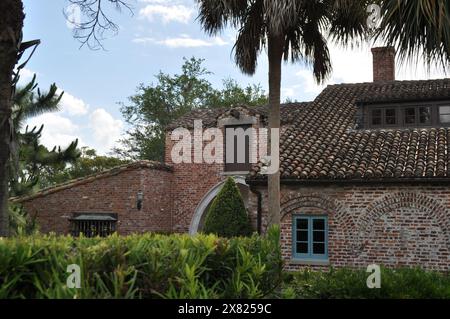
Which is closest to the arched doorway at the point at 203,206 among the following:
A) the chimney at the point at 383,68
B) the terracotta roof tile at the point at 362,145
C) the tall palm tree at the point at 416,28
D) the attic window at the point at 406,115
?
the terracotta roof tile at the point at 362,145

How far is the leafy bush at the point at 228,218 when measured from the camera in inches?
590

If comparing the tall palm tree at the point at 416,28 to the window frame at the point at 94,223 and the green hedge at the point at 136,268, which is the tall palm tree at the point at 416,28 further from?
the window frame at the point at 94,223

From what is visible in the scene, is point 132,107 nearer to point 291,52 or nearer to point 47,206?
point 47,206

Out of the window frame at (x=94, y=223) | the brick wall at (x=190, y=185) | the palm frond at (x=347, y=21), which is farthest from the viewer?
the brick wall at (x=190, y=185)

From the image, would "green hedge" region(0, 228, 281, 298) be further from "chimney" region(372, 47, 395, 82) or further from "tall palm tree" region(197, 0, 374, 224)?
"chimney" region(372, 47, 395, 82)

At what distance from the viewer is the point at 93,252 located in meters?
4.55

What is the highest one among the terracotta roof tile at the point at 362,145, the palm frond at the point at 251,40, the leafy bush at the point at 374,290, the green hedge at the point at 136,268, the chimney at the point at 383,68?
the chimney at the point at 383,68

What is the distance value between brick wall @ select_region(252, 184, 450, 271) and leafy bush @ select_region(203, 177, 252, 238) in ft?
4.99

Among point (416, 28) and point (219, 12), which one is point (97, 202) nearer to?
point (219, 12)

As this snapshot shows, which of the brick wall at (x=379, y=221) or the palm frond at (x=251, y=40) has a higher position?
the palm frond at (x=251, y=40)

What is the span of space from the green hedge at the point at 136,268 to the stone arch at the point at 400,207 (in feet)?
27.5

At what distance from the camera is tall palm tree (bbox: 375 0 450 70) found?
8.12 metres

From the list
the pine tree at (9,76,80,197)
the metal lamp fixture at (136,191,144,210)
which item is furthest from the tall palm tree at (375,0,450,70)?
the metal lamp fixture at (136,191,144,210)
